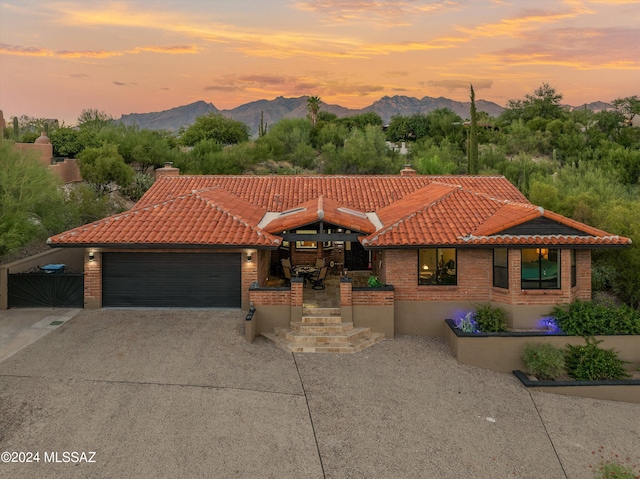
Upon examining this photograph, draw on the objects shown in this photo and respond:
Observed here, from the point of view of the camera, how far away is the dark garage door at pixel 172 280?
14641mm

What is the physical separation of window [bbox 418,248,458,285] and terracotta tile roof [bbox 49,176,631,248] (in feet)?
2.29

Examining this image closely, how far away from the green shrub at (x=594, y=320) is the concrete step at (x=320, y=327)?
672 centimetres

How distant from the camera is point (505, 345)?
487 inches

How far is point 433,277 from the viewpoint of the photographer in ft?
46.8

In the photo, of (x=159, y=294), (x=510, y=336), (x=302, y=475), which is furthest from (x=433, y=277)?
(x=159, y=294)

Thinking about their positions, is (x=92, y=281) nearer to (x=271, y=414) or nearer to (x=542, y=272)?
(x=271, y=414)

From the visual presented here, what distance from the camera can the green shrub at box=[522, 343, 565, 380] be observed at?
11617 millimetres

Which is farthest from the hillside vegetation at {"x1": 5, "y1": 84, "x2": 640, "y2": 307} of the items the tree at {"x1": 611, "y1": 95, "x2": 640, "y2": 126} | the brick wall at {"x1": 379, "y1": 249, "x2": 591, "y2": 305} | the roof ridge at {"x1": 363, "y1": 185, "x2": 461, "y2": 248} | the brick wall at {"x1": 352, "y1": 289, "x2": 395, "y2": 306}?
the brick wall at {"x1": 352, "y1": 289, "x2": 395, "y2": 306}

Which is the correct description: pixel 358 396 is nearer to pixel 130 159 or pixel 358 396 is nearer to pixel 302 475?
pixel 302 475

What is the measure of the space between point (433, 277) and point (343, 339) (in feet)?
13.0

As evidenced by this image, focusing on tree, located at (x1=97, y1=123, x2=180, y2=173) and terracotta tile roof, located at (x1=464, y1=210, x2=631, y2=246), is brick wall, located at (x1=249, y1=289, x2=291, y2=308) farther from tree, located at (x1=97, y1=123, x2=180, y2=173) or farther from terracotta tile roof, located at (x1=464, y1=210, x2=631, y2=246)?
tree, located at (x1=97, y1=123, x2=180, y2=173)

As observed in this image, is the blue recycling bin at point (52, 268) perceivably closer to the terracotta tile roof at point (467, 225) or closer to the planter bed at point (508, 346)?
the terracotta tile roof at point (467, 225)

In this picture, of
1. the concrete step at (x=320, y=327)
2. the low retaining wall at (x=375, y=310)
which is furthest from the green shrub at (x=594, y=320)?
the concrete step at (x=320, y=327)

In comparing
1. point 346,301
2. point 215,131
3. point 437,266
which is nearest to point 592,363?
point 437,266
